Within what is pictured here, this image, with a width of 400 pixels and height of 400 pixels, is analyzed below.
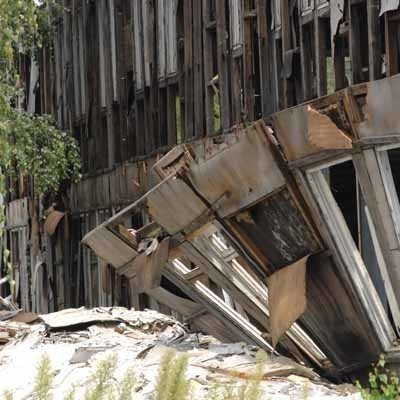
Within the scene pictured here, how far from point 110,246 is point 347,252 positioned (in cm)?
350

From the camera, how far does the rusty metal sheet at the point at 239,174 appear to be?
11.6 m

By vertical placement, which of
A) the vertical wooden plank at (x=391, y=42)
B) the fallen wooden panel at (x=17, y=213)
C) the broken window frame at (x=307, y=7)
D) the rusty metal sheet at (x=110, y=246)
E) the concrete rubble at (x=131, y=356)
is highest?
Answer: the broken window frame at (x=307, y=7)

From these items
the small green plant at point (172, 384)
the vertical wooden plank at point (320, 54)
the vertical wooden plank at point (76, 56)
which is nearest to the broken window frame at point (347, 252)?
the vertical wooden plank at point (320, 54)

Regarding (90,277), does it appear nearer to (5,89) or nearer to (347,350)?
(5,89)

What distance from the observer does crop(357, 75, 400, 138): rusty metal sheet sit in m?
10.4

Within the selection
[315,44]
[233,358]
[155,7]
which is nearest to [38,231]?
[155,7]

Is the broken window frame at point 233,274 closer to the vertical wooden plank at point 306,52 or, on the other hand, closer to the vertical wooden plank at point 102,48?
the vertical wooden plank at point 306,52

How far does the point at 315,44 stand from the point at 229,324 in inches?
158

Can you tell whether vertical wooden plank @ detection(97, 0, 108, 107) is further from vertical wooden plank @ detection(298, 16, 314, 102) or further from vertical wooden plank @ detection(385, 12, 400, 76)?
vertical wooden plank @ detection(385, 12, 400, 76)

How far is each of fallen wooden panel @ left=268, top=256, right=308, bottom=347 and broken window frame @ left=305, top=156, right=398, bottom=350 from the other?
0.37 m

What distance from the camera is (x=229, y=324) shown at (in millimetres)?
13781

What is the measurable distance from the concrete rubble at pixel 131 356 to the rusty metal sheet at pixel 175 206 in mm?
1291

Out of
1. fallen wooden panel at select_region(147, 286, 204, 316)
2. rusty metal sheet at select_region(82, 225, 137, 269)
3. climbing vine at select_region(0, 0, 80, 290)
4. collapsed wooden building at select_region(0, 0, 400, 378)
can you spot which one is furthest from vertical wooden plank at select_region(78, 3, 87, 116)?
rusty metal sheet at select_region(82, 225, 137, 269)

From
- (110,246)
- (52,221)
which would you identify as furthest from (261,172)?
(52,221)
